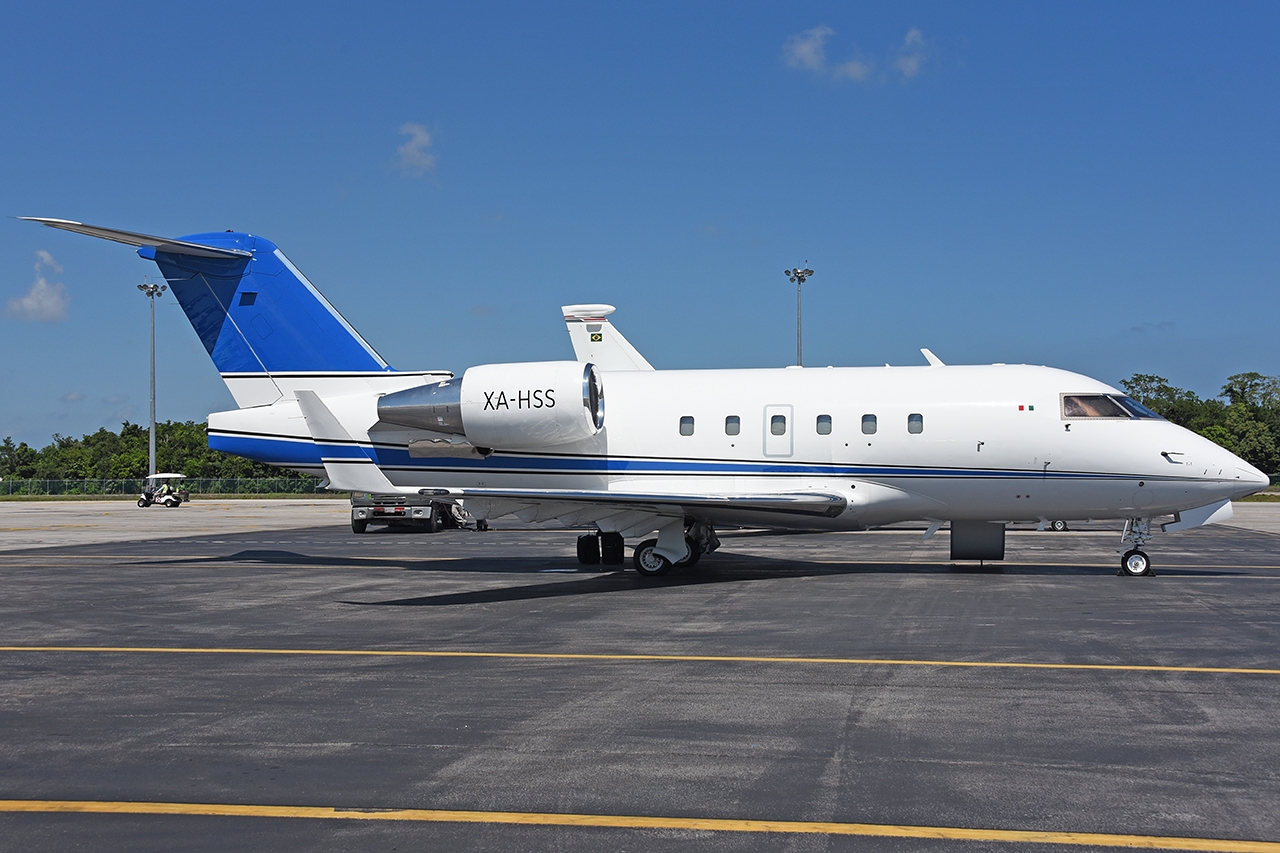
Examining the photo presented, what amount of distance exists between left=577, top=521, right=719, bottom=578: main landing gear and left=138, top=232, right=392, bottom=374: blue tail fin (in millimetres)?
5439

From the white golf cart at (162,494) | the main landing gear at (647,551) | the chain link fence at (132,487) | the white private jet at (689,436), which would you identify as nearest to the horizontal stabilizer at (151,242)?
the white private jet at (689,436)

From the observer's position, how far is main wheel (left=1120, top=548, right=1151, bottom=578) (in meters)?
17.6

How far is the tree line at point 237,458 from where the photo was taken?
338ft

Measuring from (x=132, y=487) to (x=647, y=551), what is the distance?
266ft

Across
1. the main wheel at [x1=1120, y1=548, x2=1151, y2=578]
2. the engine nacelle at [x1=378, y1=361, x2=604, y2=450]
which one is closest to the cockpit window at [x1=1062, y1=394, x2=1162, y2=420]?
the main wheel at [x1=1120, y1=548, x2=1151, y2=578]

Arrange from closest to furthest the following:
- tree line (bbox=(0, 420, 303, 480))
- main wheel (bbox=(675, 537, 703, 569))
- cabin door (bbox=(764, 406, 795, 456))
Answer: cabin door (bbox=(764, 406, 795, 456)) < main wheel (bbox=(675, 537, 703, 569)) < tree line (bbox=(0, 420, 303, 480))

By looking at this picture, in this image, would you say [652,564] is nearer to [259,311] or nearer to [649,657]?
[649,657]

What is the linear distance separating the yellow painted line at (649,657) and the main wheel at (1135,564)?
8423 millimetres

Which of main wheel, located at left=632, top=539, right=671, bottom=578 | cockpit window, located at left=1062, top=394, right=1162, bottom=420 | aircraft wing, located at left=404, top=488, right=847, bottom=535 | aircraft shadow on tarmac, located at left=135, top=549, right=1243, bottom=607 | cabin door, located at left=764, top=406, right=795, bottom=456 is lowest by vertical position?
aircraft shadow on tarmac, located at left=135, top=549, right=1243, bottom=607

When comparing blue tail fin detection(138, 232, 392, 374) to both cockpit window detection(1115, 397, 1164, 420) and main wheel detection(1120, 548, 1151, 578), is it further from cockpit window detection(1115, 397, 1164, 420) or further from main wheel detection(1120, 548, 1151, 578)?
main wheel detection(1120, 548, 1151, 578)

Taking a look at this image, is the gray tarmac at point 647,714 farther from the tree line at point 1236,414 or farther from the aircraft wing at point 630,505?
the tree line at point 1236,414

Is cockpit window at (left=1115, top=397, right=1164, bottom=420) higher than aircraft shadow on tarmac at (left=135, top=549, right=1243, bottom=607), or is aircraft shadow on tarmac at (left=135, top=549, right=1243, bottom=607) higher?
cockpit window at (left=1115, top=397, right=1164, bottom=420)

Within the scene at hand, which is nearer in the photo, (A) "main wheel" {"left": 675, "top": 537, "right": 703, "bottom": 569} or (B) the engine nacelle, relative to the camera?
(B) the engine nacelle

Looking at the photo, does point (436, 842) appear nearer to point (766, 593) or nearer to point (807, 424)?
point (766, 593)
